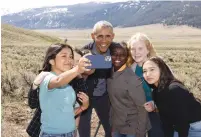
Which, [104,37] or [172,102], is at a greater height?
[104,37]

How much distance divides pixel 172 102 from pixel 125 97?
1.95 feet

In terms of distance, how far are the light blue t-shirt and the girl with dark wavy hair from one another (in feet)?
2.69

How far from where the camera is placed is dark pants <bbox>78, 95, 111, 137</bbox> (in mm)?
4004

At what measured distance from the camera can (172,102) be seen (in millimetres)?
3205

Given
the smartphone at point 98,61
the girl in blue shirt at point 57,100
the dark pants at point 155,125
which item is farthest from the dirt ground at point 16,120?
the smartphone at point 98,61

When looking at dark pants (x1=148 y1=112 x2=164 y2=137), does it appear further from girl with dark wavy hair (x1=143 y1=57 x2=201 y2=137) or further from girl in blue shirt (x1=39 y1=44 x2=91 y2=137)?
girl in blue shirt (x1=39 y1=44 x2=91 y2=137)

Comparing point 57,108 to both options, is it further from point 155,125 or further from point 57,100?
point 155,125

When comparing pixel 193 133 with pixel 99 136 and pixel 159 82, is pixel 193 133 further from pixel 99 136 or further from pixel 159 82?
pixel 99 136

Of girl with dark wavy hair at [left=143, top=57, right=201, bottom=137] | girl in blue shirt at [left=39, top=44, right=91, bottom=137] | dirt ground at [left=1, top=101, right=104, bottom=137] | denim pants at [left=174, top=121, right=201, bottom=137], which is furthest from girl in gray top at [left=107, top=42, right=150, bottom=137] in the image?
dirt ground at [left=1, top=101, right=104, bottom=137]

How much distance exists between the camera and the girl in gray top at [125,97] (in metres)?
3.59

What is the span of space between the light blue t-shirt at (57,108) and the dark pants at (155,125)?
1.06 m

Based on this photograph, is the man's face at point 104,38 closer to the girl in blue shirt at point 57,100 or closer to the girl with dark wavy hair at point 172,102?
the girl with dark wavy hair at point 172,102

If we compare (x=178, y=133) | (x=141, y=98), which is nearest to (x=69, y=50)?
(x=141, y=98)

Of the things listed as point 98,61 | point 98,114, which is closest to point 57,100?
point 98,61
